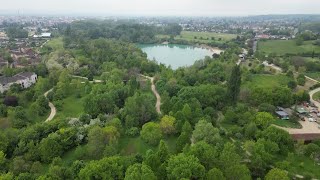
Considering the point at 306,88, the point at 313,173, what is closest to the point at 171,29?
the point at 306,88

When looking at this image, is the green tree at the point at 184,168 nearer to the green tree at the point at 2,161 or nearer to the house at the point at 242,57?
the green tree at the point at 2,161

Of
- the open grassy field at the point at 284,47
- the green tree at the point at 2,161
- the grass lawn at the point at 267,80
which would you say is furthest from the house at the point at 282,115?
the open grassy field at the point at 284,47

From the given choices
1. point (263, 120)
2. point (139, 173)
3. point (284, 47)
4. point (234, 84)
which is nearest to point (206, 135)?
point (139, 173)

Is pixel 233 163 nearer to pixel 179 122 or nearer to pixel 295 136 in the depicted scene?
pixel 179 122

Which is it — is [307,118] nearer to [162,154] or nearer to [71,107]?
[162,154]

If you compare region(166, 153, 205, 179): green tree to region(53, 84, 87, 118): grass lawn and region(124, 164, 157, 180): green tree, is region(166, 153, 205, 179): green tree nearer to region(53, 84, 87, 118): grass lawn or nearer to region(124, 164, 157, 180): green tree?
region(124, 164, 157, 180): green tree

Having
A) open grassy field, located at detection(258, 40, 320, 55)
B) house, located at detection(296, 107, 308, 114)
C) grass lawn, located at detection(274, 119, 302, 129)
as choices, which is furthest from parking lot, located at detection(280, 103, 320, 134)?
open grassy field, located at detection(258, 40, 320, 55)
